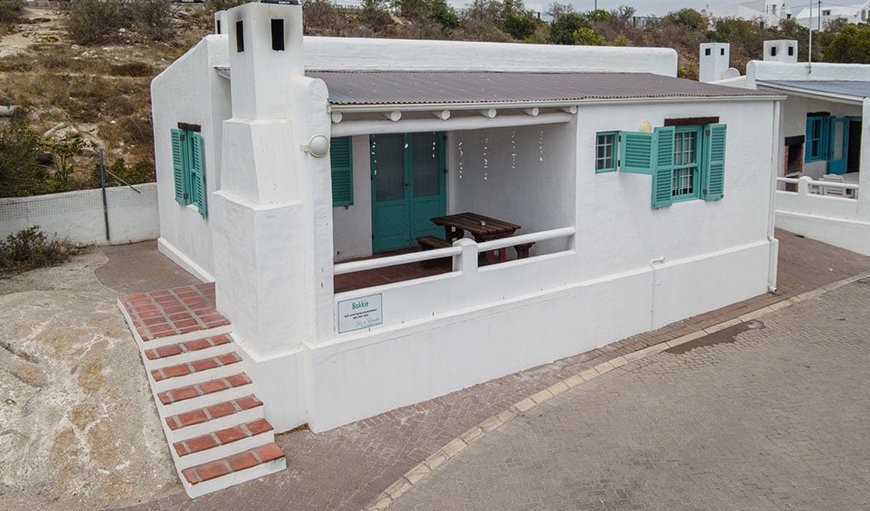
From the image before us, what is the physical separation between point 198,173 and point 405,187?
10.6 ft

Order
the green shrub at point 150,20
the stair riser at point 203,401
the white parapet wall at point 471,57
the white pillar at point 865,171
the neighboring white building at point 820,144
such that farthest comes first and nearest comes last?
the green shrub at point 150,20, the neighboring white building at point 820,144, the white pillar at point 865,171, the white parapet wall at point 471,57, the stair riser at point 203,401

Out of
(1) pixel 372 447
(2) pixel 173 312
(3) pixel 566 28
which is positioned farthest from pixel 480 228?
(3) pixel 566 28

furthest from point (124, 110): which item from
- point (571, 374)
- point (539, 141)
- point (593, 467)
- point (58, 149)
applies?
point (593, 467)

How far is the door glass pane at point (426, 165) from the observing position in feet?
40.6

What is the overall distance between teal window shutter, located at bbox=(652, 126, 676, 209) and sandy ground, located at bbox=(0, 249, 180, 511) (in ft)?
24.5

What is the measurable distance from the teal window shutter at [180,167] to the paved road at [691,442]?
22.8 feet

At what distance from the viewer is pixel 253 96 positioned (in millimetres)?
8172

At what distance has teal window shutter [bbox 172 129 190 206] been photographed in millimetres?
12250

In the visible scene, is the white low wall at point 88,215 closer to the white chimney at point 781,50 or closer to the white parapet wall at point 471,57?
the white parapet wall at point 471,57

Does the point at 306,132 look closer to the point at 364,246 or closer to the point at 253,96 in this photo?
the point at 253,96

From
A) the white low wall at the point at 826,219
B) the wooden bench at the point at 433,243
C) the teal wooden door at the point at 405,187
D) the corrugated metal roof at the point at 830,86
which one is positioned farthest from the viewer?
the corrugated metal roof at the point at 830,86

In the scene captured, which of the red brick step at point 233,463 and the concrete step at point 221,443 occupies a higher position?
the concrete step at point 221,443

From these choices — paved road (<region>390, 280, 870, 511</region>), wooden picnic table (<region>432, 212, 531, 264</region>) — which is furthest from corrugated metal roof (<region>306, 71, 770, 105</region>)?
paved road (<region>390, 280, 870, 511</region>)

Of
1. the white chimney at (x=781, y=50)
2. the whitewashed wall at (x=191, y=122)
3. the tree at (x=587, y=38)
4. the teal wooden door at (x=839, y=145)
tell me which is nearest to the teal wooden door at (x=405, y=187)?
the whitewashed wall at (x=191, y=122)
